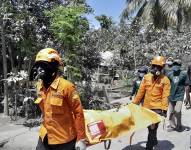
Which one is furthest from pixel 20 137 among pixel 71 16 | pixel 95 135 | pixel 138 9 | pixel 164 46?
pixel 138 9

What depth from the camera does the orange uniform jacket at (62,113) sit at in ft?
17.0

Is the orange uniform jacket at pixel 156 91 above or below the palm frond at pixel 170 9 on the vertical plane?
below

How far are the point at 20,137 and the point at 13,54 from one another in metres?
5.21

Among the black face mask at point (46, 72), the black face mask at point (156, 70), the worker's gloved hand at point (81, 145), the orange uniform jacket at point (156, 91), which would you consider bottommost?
the worker's gloved hand at point (81, 145)

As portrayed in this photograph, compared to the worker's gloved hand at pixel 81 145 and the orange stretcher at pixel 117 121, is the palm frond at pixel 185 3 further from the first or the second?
the worker's gloved hand at pixel 81 145

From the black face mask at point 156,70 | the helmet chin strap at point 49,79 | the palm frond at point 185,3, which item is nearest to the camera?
the helmet chin strap at point 49,79

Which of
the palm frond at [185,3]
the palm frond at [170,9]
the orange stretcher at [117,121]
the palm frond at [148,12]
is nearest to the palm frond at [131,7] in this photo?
the palm frond at [148,12]

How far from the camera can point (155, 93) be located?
8891 mm

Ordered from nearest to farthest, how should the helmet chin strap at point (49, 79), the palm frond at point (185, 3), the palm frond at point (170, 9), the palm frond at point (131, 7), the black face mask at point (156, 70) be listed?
the helmet chin strap at point (49, 79)
the black face mask at point (156, 70)
the palm frond at point (185, 3)
the palm frond at point (170, 9)
the palm frond at point (131, 7)

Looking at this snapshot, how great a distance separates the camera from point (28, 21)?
Result: 14.3m

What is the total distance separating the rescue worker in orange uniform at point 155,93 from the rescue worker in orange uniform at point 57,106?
3.69 metres

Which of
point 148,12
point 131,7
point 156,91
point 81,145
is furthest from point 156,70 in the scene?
point 131,7

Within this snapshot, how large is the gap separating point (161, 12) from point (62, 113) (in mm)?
21840

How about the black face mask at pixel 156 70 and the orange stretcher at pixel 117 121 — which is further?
the black face mask at pixel 156 70
